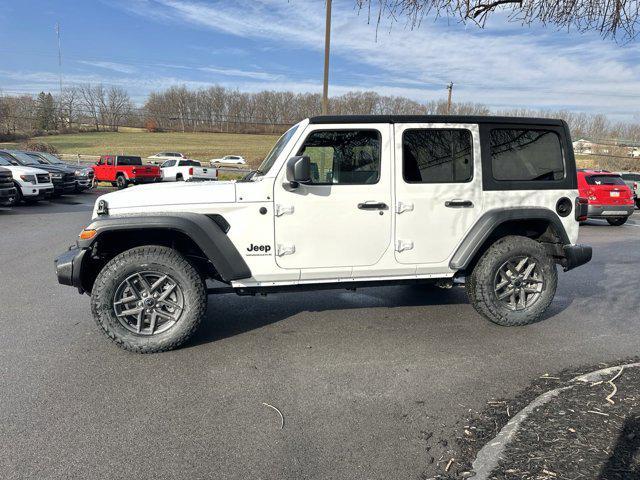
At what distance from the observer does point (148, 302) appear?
3998 millimetres

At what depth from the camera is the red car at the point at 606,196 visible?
1321 cm

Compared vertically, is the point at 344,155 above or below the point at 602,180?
above

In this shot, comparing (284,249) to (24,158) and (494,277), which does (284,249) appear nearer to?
(494,277)

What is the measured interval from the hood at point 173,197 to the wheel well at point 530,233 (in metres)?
2.48

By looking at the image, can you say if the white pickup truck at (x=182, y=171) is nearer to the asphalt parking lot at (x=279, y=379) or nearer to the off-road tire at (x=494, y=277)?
the asphalt parking lot at (x=279, y=379)

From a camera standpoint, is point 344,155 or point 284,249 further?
point 344,155

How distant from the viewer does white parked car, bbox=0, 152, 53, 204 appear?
574 inches

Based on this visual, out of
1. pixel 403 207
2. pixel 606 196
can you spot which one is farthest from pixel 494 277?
pixel 606 196

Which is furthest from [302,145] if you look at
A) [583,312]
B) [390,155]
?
[583,312]

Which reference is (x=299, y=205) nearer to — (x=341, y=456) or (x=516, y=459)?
(x=341, y=456)

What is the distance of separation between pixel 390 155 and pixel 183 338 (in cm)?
250

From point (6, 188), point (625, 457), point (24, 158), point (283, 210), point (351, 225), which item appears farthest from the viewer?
point (24, 158)

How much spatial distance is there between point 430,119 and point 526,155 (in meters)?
1.13

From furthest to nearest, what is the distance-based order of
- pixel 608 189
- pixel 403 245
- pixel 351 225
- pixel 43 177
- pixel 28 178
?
pixel 43 177 → pixel 28 178 → pixel 608 189 → pixel 403 245 → pixel 351 225
